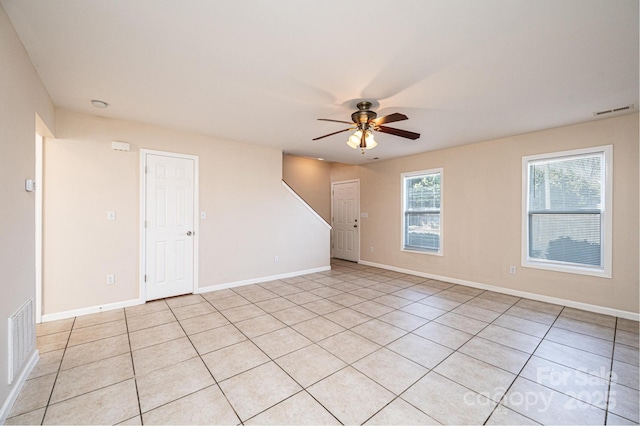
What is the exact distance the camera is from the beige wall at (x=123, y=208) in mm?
3174

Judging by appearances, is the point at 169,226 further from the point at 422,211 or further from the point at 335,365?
the point at 422,211

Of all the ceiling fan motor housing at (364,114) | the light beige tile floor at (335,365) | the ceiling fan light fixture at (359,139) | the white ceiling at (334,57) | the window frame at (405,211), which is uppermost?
the white ceiling at (334,57)

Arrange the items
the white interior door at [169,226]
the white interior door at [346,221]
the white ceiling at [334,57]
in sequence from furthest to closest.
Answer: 1. the white interior door at [346,221]
2. the white interior door at [169,226]
3. the white ceiling at [334,57]

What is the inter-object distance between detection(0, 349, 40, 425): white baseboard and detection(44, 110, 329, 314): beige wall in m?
1.17

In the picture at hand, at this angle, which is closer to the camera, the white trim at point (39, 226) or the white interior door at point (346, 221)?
the white trim at point (39, 226)

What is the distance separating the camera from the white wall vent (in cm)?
181

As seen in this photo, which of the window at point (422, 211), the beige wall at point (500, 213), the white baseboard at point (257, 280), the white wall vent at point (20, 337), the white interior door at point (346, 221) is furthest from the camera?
the white interior door at point (346, 221)

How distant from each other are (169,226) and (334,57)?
3.34 m

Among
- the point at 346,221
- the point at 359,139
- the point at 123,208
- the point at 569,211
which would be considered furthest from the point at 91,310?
the point at 569,211

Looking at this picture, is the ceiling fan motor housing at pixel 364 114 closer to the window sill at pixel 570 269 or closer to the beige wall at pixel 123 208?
the beige wall at pixel 123 208

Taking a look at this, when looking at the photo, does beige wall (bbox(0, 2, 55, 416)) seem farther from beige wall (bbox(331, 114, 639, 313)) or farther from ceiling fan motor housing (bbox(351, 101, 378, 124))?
beige wall (bbox(331, 114, 639, 313))

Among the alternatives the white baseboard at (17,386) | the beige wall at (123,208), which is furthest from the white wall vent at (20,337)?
the beige wall at (123,208)

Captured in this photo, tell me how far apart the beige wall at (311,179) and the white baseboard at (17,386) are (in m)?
4.99

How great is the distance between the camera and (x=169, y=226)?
396cm
